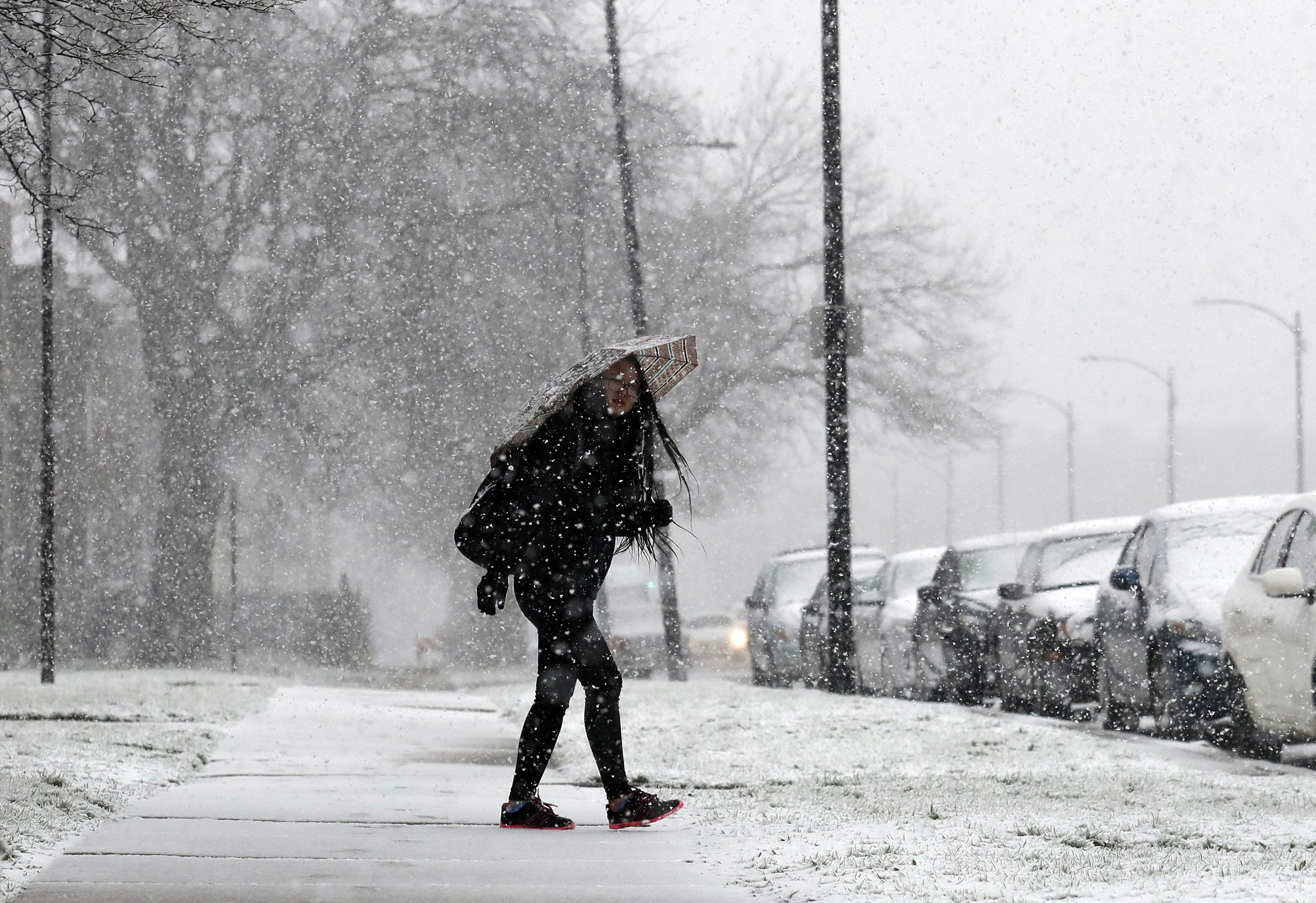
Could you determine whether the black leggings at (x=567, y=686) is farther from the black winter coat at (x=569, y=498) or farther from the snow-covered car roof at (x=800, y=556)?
the snow-covered car roof at (x=800, y=556)

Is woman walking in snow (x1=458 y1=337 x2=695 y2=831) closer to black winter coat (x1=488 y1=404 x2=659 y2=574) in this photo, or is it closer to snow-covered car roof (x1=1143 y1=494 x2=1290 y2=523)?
black winter coat (x1=488 y1=404 x2=659 y2=574)

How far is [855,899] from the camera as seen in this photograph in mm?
4430

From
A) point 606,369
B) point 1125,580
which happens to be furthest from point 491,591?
point 1125,580

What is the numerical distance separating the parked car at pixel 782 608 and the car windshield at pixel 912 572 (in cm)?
125

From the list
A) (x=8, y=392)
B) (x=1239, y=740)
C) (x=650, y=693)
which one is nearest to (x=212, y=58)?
(x=8, y=392)

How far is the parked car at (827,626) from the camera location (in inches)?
727

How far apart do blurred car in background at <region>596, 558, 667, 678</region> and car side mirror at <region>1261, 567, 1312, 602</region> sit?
753 inches

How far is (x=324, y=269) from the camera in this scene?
2497 centimetres

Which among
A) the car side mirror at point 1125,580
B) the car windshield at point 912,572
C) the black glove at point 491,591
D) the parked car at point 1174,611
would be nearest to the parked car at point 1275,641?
the parked car at point 1174,611

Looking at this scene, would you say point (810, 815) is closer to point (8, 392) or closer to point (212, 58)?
point (212, 58)

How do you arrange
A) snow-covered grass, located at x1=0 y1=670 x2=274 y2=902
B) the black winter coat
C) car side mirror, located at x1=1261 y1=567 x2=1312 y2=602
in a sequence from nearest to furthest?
snow-covered grass, located at x1=0 y1=670 x2=274 y2=902 → the black winter coat → car side mirror, located at x1=1261 y1=567 x2=1312 y2=602

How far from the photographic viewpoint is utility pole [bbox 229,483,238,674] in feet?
87.9

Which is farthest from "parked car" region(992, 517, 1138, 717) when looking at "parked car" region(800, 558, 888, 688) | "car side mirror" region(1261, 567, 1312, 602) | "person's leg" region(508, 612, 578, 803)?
"person's leg" region(508, 612, 578, 803)

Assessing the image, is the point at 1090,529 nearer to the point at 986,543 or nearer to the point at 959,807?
the point at 986,543
